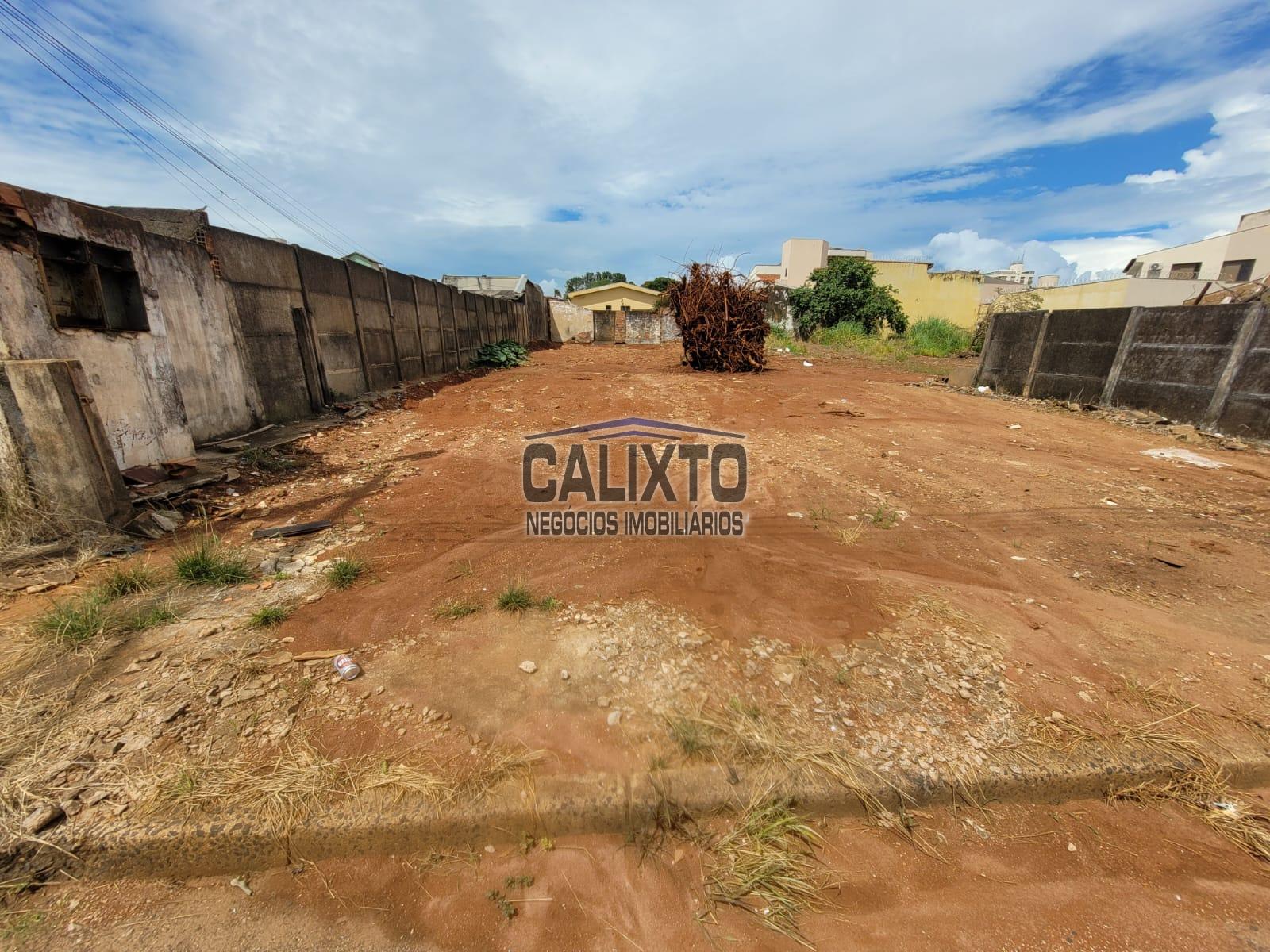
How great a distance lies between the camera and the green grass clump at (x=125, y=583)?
8.70 ft

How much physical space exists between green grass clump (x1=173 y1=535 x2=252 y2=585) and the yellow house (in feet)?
98.1

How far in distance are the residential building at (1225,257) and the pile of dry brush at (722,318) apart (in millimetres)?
27721

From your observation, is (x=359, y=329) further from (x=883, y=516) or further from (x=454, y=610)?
(x=883, y=516)

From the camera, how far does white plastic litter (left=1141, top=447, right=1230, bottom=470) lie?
5.46m

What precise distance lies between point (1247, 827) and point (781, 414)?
6295mm

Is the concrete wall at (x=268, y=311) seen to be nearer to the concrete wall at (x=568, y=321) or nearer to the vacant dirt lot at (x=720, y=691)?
the vacant dirt lot at (x=720, y=691)

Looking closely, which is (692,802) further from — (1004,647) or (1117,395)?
(1117,395)

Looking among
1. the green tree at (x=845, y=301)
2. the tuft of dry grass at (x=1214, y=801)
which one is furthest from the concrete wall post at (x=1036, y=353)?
the green tree at (x=845, y=301)

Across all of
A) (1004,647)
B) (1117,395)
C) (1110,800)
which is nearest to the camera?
(1110,800)

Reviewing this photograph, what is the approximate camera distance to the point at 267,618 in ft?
8.00

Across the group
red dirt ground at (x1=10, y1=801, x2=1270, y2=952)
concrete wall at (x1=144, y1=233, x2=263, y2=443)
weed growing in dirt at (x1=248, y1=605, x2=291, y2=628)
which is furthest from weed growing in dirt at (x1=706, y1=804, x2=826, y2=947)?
concrete wall at (x1=144, y1=233, x2=263, y2=443)

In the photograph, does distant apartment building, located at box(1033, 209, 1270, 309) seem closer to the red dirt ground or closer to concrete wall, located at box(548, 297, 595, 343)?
concrete wall, located at box(548, 297, 595, 343)

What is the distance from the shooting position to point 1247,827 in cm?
170

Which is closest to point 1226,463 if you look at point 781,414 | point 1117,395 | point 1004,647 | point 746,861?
point 1117,395
